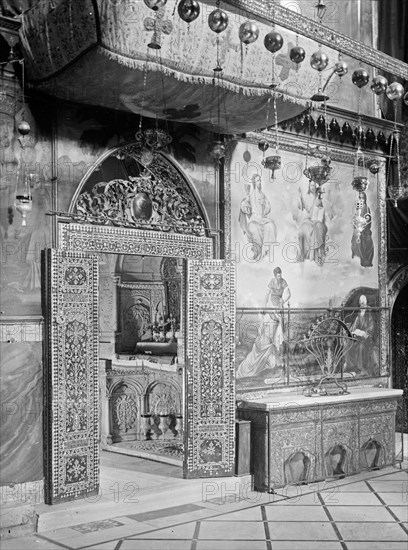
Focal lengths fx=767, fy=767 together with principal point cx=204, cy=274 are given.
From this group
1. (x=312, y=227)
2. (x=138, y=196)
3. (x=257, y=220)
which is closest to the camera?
(x=138, y=196)

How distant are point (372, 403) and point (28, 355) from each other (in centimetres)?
393

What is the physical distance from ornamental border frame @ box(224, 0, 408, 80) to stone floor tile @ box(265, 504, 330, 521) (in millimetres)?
3965

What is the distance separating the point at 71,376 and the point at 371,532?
265 centimetres

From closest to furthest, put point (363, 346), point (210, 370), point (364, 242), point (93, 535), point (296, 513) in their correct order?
1. point (93, 535)
2. point (296, 513)
3. point (210, 370)
4. point (363, 346)
5. point (364, 242)

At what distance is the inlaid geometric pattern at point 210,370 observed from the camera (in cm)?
711

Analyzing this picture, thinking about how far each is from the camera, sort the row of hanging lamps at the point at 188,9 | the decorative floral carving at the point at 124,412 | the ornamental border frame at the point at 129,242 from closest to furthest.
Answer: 1. the row of hanging lamps at the point at 188,9
2. the ornamental border frame at the point at 129,242
3. the decorative floral carving at the point at 124,412

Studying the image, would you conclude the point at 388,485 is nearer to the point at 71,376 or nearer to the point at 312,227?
the point at 312,227

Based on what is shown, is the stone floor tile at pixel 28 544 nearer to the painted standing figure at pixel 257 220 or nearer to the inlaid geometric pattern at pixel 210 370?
the inlaid geometric pattern at pixel 210 370

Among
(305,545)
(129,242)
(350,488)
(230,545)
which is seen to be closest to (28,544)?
(230,545)

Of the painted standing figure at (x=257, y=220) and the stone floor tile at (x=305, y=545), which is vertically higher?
the painted standing figure at (x=257, y=220)

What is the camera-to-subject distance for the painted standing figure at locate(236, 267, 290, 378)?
7832mm

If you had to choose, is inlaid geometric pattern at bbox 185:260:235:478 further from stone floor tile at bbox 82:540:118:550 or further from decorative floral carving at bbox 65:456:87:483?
stone floor tile at bbox 82:540:118:550

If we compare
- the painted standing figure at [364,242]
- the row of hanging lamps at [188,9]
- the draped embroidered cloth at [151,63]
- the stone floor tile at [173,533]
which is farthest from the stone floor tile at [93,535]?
the painted standing figure at [364,242]

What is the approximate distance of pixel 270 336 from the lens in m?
8.04
